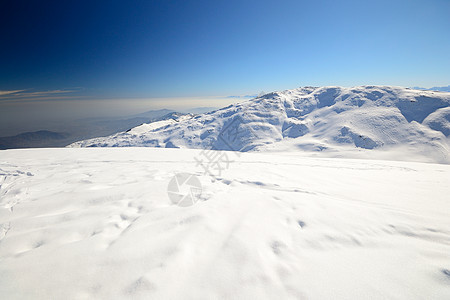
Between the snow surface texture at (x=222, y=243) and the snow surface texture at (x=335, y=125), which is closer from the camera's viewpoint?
the snow surface texture at (x=222, y=243)

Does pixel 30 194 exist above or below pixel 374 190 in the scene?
above

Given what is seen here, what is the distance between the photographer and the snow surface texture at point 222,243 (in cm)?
244

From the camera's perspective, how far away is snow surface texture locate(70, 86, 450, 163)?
8275cm

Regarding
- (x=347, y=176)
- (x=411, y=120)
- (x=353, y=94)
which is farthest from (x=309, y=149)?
(x=347, y=176)

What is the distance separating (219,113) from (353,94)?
4015 inches

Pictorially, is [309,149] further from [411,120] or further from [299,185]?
[299,185]

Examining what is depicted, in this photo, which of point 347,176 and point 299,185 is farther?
point 347,176

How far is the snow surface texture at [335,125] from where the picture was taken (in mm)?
82750

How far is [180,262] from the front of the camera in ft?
9.30

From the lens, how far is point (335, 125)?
352 feet

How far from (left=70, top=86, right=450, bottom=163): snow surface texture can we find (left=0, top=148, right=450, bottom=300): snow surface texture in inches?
2313

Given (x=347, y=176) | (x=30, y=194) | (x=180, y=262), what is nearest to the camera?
(x=180, y=262)

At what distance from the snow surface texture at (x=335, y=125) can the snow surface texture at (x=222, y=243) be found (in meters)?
58.7

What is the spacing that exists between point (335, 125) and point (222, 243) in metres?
123
